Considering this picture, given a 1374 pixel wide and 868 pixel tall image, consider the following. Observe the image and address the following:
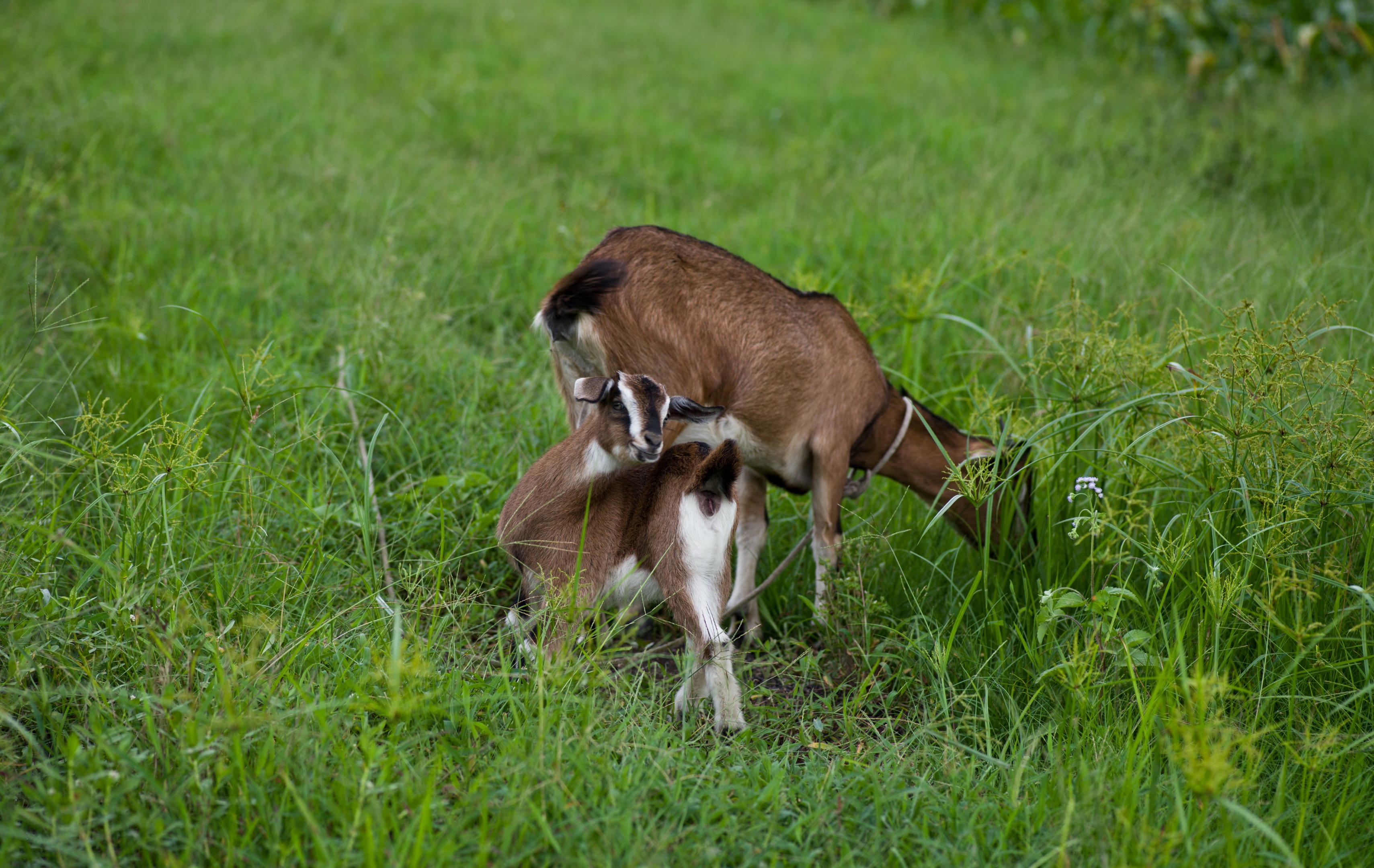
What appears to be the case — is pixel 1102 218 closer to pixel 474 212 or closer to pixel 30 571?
pixel 474 212

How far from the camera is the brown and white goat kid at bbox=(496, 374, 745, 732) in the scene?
281 centimetres

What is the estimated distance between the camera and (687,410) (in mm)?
2936

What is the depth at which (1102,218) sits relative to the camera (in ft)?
19.0

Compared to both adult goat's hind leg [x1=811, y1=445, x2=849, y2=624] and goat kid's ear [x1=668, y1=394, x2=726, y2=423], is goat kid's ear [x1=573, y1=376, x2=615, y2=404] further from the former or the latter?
adult goat's hind leg [x1=811, y1=445, x2=849, y2=624]

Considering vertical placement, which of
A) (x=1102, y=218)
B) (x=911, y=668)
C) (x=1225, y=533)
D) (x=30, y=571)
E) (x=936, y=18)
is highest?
(x=936, y=18)

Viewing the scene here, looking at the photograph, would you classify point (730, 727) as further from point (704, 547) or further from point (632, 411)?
point (632, 411)

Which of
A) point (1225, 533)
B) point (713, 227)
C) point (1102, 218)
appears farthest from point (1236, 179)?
point (1225, 533)

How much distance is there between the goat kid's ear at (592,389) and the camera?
284 cm

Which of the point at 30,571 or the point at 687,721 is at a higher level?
the point at 30,571

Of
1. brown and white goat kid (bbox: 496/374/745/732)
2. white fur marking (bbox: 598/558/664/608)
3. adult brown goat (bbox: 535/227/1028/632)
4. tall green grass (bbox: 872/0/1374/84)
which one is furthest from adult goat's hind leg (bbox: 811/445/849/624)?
tall green grass (bbox: 872/0/1374/84)

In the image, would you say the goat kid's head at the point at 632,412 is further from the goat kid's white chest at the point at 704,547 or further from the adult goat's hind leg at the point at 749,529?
the adult goat's hind leg at the point at 749,529

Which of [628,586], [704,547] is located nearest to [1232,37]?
[704,547]

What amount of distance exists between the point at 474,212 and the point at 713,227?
132 cm

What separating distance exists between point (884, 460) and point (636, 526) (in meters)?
1.06
